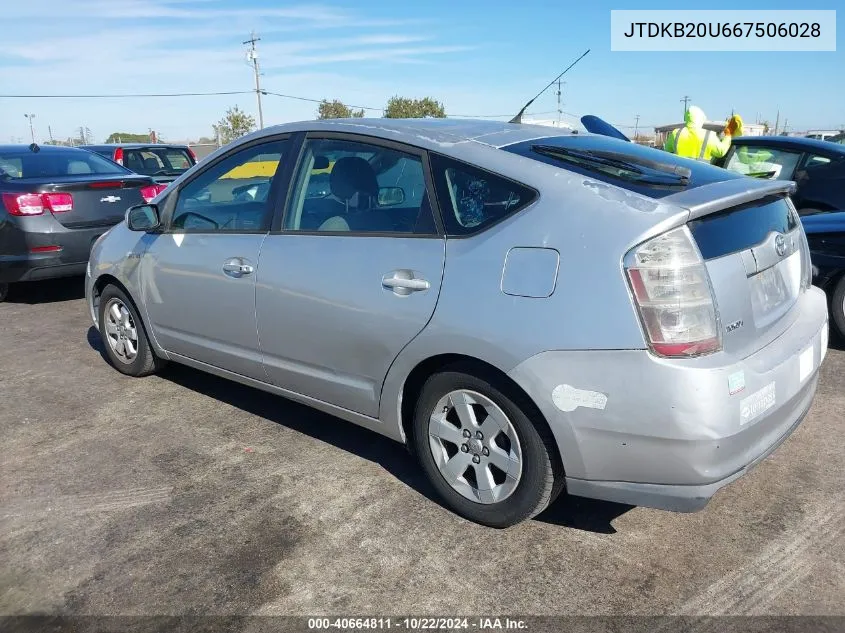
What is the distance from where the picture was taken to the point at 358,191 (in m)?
3.43

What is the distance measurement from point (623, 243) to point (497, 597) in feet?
4.28

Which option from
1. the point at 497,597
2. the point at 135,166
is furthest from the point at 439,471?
the point at 135,166

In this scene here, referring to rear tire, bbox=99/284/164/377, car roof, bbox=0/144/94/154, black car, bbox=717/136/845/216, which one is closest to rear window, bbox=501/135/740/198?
rear tire, bbox=99/284/164/377

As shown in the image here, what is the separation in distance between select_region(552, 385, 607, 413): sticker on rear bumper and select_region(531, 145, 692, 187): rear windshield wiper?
2.77 feet

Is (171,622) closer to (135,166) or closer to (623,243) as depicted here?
(623,243)

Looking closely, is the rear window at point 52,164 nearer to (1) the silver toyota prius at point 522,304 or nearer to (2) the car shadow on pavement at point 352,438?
(2) the car shadow on pavement at point 352,438

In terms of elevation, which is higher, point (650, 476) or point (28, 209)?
point (28, 209)

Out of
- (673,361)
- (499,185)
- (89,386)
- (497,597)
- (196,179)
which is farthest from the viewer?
(89,386)

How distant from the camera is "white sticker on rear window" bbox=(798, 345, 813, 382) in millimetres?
2773

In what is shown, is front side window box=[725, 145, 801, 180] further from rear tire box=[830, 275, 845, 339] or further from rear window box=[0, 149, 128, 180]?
rear window box=[0, 149, 128, 180]

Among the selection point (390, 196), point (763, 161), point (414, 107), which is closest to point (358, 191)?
point (390, 196)

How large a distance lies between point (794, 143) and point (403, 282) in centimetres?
620

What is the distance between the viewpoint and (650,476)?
2500mm

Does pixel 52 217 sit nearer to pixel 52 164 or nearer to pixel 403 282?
pixel 52 164
